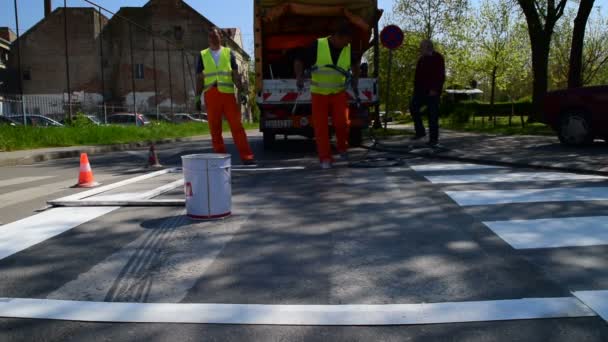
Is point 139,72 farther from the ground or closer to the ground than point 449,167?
farther from the ground

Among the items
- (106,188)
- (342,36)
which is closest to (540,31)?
(342,36)

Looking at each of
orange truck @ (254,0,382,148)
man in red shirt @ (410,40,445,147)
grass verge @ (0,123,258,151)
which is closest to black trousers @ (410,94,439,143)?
man in red shirt @ (410,40,445,147)

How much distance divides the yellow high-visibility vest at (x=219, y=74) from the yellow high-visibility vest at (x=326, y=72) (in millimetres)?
1281

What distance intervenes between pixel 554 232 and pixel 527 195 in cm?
142

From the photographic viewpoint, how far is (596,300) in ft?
8.29

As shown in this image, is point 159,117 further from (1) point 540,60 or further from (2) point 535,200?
(2) point 535,200

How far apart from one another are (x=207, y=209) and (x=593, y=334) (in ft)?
9.90

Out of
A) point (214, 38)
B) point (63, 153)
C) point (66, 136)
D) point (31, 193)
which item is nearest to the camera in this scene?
point (31, 193)

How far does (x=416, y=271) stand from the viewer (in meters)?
3.04

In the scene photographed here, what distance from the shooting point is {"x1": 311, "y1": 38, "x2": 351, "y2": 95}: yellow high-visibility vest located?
741 cm

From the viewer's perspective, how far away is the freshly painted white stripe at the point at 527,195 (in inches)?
191

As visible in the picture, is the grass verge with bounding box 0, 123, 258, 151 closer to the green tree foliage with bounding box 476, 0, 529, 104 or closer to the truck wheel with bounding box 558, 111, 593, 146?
the truck wheel with bounding box 558, 111, 593, 146

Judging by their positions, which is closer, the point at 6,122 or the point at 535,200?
the point at 535,200

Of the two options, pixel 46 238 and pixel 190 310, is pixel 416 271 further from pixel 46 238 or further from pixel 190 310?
pixel 46 238
